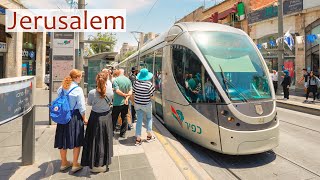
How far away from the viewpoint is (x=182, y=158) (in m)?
4.68

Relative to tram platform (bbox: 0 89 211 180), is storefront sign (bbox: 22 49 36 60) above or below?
above

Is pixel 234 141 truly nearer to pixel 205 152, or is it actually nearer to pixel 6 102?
pixel 205 152

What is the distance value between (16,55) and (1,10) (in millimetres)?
3437

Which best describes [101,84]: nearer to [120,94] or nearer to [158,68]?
[120,94]

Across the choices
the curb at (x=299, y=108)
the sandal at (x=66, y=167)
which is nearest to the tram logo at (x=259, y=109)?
the sandal at (x=66, y=167)

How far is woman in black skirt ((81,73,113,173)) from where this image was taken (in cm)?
397


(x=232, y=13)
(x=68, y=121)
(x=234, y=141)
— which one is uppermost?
(x=232, y=13)

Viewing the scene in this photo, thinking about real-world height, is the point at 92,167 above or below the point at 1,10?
below

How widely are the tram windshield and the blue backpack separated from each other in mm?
2811

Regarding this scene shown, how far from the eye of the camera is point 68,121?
389cm

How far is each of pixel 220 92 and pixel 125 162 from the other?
2190 millimetres

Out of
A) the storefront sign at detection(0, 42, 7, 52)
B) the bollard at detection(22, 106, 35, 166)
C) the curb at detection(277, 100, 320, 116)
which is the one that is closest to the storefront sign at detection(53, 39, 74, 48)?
the bollard at detection(22, 106, 35, 166)

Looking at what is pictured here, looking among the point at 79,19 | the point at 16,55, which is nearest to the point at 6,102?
the point at 79,19

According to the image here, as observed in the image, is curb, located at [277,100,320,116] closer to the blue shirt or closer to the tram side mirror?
the tram side mirror
